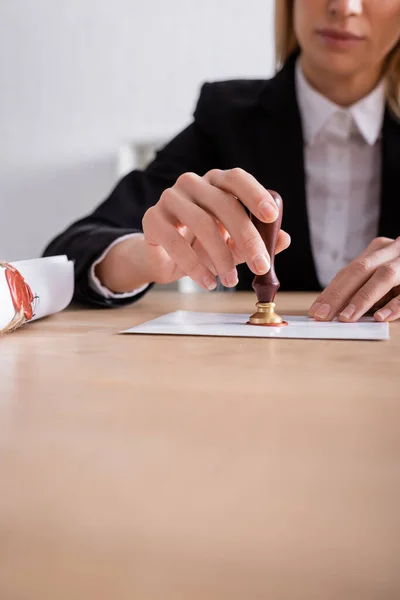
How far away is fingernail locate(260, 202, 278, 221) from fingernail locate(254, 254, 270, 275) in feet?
0.11

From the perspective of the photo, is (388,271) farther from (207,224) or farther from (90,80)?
(90,80)

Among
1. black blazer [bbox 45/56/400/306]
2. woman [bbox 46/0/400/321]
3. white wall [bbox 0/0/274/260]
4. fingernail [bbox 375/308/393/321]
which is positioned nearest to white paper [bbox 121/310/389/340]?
fingernail [bbox 375/308/393/321]

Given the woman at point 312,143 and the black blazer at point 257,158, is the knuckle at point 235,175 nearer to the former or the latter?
the woman at point 312,143

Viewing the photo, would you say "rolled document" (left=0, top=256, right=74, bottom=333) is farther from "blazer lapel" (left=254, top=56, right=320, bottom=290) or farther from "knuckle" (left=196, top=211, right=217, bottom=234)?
"blazer lapel" (left=254, top=56, right=320, bottom=290)

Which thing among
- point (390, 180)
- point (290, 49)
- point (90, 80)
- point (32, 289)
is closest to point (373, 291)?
point (32, 289)

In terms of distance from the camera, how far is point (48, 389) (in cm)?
36

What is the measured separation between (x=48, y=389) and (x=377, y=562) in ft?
0.74

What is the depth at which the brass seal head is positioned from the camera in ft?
2.02

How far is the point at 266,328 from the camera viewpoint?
0.59m

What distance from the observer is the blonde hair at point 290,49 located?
1245mm

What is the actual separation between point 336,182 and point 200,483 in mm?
1124

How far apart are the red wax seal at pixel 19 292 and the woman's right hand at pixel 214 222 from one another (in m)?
0.15

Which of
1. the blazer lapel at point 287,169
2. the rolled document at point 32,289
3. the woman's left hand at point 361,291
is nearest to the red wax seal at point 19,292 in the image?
the rolled document at point 32,289

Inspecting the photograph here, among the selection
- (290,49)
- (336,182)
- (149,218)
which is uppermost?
(290,49)
